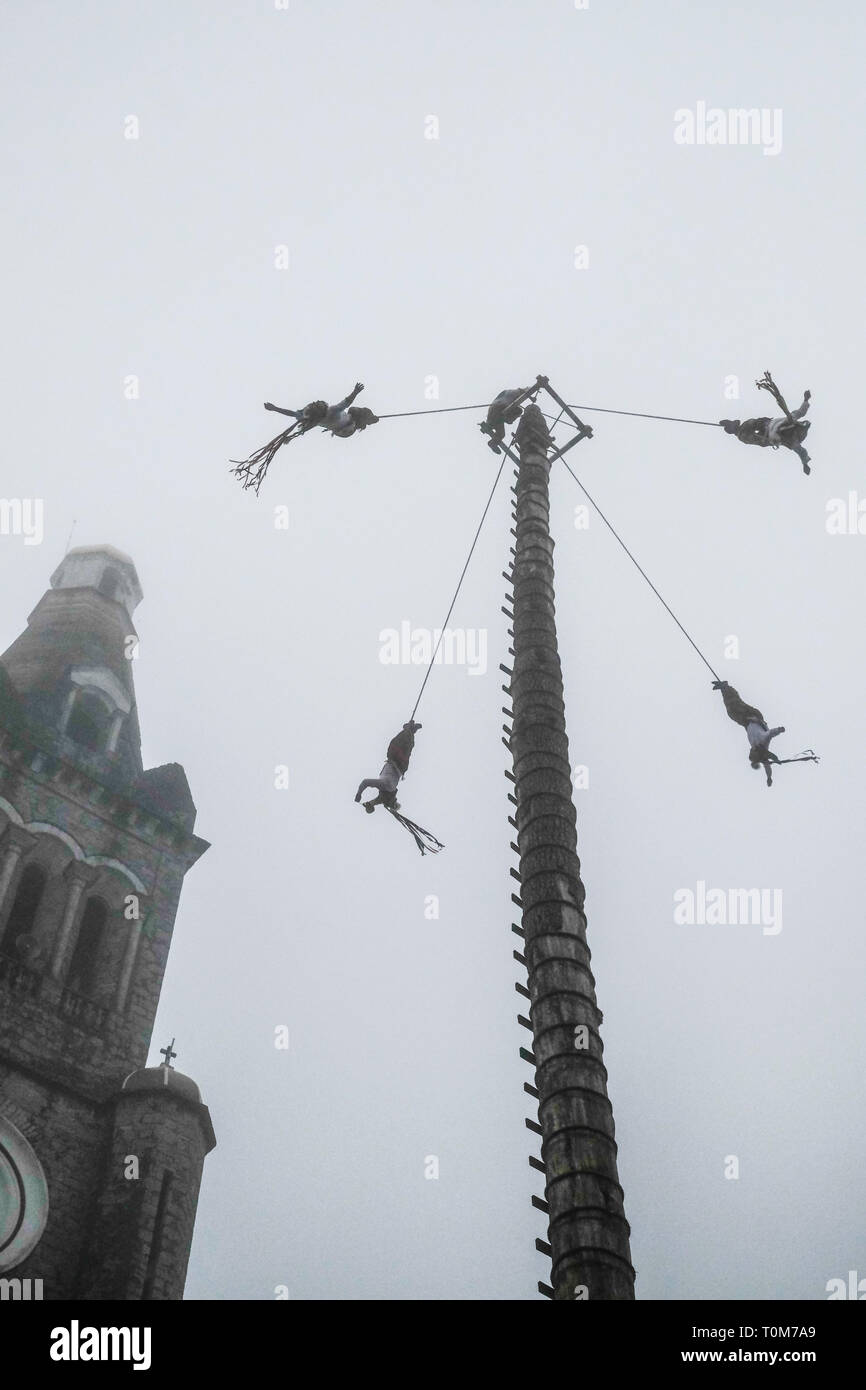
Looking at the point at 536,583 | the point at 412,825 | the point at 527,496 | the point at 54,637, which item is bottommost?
the point at 412,825

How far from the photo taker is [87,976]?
2800cm

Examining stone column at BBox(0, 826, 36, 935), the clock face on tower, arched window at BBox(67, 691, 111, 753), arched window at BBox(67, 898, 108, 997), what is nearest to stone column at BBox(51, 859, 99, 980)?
arched window at BBox(67, 898, 108, 997)

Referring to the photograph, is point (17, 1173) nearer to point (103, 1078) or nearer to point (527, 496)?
point (103, 1078)

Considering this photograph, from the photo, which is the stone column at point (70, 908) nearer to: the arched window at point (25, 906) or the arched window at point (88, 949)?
the arched window at point (88, 949)

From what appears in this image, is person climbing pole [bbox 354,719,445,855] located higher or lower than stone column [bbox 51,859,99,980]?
lower

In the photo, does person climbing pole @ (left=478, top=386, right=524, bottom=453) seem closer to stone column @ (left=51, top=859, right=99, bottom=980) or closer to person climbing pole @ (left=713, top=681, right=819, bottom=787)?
person climbing pole @ (left=713, top=681, right=819, bottom=787)

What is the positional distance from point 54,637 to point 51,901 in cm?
1121

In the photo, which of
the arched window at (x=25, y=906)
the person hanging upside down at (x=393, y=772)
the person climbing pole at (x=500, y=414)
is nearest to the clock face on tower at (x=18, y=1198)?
the arched window at (x=25, y=906)

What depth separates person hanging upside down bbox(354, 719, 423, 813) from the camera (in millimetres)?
11422

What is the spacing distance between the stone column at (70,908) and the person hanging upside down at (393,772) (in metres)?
17.1

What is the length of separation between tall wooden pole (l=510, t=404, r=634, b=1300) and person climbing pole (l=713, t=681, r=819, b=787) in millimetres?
2043

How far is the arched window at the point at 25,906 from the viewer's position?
27.2 m
